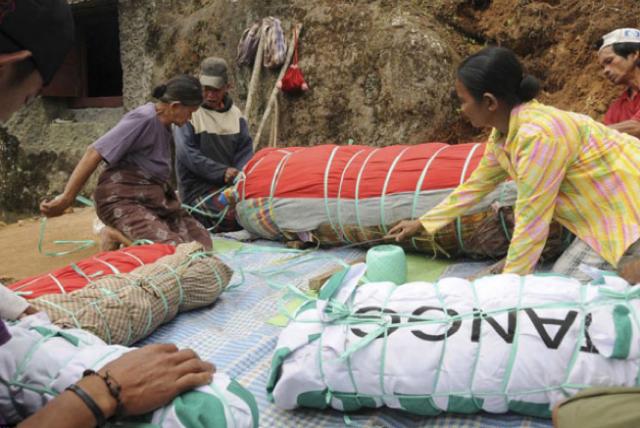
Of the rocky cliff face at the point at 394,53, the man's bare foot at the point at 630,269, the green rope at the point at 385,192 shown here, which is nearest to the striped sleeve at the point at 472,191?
the green rope at the point at 385,192

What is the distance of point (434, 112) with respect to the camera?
5184 millimetres

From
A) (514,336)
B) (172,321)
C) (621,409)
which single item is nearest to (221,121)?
(172,321)

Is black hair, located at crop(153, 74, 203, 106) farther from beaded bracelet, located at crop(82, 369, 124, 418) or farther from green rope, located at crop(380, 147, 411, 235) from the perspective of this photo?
beaded bracelet, located at crop(82, 369, 124, 418)

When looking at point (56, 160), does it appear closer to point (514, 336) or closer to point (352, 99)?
point (352, 99)

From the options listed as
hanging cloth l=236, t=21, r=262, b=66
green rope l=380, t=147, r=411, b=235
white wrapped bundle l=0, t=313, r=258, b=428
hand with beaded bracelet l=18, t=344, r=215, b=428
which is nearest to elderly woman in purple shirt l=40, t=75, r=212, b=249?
green rope l=380, t=147, r=411, b=235

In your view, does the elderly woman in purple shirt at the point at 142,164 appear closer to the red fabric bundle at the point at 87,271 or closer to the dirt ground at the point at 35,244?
the red fabric bundle at the point at 87,271

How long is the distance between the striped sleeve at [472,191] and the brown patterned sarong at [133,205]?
155 centimetres

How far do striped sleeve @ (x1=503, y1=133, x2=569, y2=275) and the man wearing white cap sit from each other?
1.31 metres

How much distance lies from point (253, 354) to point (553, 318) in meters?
1.08

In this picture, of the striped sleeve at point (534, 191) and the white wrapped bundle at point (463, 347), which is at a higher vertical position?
the striped sleeve at point (534, 191)

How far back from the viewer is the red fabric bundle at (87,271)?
216 cm

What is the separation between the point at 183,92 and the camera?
10.3 feet

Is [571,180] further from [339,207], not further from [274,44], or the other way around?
[274,44]

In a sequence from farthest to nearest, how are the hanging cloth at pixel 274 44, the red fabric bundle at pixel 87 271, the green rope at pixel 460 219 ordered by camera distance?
1. the hanging cloth at pixel 274 44
2. the green rope at pixel 460 219
3. the red fabric bundle at pixel 87 271
